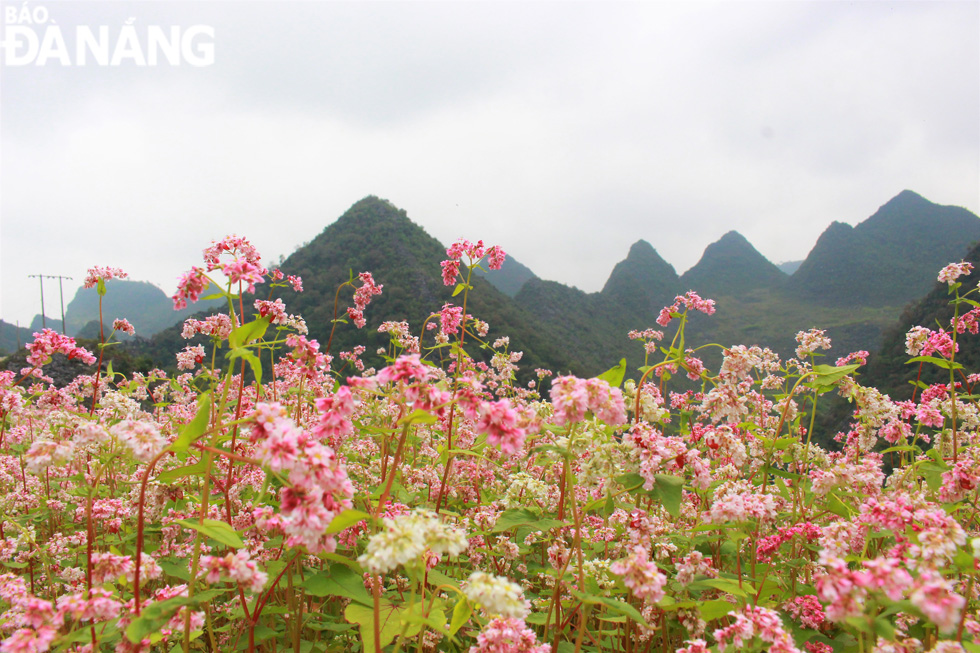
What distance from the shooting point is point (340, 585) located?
299cm

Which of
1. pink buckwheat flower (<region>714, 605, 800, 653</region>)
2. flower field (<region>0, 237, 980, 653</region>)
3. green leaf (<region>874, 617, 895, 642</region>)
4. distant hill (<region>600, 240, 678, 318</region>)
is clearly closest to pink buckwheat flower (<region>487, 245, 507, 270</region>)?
flower field (<region>0, 237, 980, 653</region>)

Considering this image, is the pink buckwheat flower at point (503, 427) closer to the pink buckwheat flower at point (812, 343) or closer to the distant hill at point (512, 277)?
the pink buckwheat flower at point (812, 343)

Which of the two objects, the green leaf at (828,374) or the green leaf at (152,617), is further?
the green leaf at (828,374)

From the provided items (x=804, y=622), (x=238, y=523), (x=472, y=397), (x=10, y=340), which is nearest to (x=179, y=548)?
(x=238, y=523)

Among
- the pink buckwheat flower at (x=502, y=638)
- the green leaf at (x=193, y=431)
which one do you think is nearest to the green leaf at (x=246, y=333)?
the green leaf at (x=193, y=431)

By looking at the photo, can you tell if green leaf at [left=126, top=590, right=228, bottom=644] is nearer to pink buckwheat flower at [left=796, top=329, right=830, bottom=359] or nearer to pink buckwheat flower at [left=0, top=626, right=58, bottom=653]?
pink buckwheat flower at [left=0, top=626, right=58, bottom=653]

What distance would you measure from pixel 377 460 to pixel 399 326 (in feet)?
6.58

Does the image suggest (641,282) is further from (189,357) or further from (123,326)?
(123,326)

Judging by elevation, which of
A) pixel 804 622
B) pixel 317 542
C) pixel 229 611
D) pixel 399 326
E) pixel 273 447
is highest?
pixel 399 326

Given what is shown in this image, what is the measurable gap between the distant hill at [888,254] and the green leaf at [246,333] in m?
123

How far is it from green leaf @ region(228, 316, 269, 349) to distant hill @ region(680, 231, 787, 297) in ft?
464

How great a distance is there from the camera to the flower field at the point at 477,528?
2172 mm

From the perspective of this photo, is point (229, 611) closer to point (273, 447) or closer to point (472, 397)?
point (273, 447)

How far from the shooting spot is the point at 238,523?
388 cm
